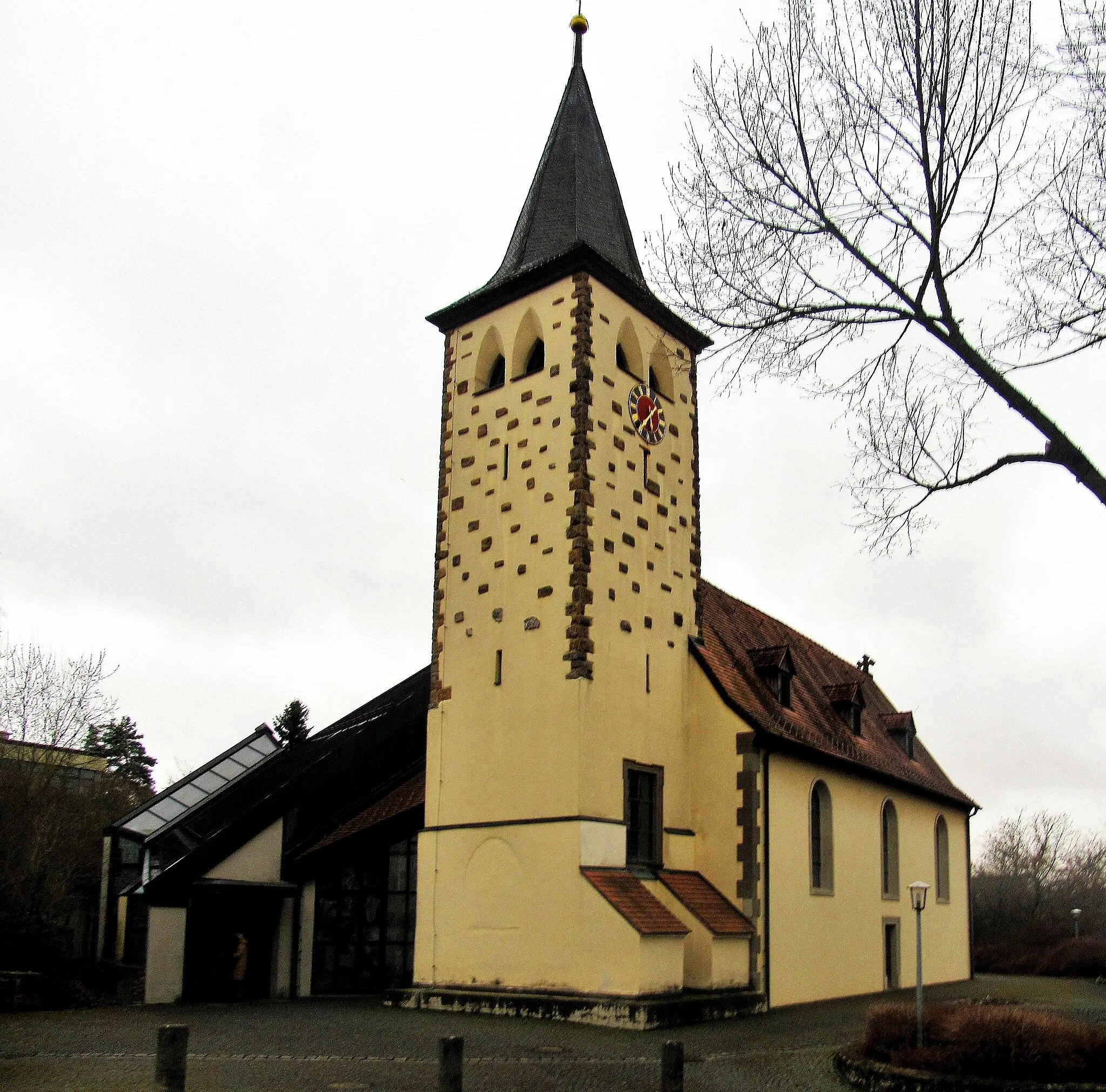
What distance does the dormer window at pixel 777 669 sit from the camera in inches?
974

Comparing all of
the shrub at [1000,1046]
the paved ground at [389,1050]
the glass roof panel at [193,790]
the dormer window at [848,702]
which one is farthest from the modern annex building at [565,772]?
the shrub at [1000,1046]

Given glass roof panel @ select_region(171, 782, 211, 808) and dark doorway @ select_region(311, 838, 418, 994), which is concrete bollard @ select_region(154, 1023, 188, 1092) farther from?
glass roof panel @ select_region(171, 782, 211, 808)

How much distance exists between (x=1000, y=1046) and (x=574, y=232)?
16.4m

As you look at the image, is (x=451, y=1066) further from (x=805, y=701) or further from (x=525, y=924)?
(x=805, y=701)

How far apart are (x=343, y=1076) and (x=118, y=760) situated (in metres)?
61.9

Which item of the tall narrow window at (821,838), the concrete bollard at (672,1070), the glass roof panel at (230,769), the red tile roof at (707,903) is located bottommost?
the concrete bollard at (672,1070)

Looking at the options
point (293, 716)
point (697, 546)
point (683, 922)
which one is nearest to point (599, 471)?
point (697, 546)

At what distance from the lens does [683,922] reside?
65.5ft

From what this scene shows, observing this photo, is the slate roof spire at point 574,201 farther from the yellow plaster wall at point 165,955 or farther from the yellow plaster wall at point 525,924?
the yellow plaster wall at point 165,955

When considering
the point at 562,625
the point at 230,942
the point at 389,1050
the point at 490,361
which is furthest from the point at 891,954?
the point at 490,361

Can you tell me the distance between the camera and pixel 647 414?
23281 mm

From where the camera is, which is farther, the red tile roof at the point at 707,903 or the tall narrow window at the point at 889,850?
the tall narrow window at the point at 889,850

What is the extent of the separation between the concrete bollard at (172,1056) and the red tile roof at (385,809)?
12669mm

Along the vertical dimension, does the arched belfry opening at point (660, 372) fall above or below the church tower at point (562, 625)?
above
